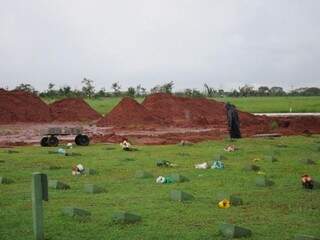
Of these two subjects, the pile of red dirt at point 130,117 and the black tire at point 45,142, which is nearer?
the black tire at point 45,142

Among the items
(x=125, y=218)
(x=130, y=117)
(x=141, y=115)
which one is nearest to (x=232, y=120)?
(x=125, y=218)

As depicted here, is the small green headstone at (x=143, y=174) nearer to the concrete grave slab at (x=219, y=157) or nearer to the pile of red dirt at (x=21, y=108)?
the concrete grave slab at (x=219, y=157)

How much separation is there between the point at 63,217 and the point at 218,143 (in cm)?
1397

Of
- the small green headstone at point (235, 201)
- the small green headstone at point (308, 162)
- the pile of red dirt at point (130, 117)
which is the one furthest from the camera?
the pile of red dirt at point (130, 117)

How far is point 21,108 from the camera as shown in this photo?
4394cm

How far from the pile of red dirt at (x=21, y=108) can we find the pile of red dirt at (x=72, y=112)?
32.0 inches

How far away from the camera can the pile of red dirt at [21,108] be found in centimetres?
4238

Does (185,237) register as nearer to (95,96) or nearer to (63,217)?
(63,217)

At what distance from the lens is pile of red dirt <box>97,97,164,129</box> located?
38.7m

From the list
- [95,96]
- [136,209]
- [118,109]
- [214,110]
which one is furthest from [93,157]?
[95,96]

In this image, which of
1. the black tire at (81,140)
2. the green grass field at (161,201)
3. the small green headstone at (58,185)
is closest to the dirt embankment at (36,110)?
the black tire at (81,140)

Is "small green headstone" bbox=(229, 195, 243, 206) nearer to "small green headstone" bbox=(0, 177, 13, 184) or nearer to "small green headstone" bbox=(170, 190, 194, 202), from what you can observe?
"small green headstone" bbox=(170, 190, 194, 202)

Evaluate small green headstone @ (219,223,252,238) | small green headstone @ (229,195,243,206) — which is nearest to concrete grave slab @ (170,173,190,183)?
small green headstone @ (229,195,243,206)

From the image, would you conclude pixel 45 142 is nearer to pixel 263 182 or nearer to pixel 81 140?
pixel 81 140
